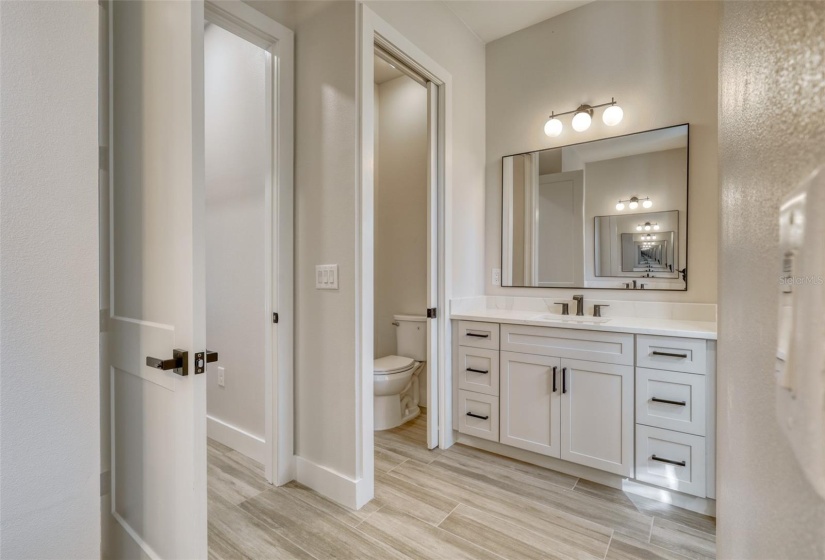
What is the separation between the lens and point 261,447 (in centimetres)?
215

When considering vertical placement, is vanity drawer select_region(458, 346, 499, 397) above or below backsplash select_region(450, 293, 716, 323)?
below

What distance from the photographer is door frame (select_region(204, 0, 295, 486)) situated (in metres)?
1.93

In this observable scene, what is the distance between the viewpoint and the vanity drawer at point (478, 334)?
2.30 metres

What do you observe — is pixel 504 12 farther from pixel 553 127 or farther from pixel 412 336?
pixel 412 336

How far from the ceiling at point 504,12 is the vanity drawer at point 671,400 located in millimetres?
2278

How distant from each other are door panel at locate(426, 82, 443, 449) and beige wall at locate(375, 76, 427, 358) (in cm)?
74

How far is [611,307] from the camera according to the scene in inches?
93.0

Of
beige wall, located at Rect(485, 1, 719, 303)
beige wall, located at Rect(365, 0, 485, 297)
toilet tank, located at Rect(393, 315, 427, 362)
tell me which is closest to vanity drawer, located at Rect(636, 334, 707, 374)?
beige wall, located at Rect(485, 1, 719, 303)

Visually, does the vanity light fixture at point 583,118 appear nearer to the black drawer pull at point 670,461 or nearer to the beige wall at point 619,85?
the beige wall at point 619,85

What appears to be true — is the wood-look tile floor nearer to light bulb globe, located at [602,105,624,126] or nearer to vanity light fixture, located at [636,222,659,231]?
vanity light fixture, located at [636,222,659,231]

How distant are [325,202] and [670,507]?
7.14 ft

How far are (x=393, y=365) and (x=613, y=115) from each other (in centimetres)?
214

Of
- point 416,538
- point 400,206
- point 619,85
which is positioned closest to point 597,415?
point 416,538

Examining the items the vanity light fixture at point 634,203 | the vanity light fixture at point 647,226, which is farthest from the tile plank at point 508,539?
the vanity light fixture at point 634,203
